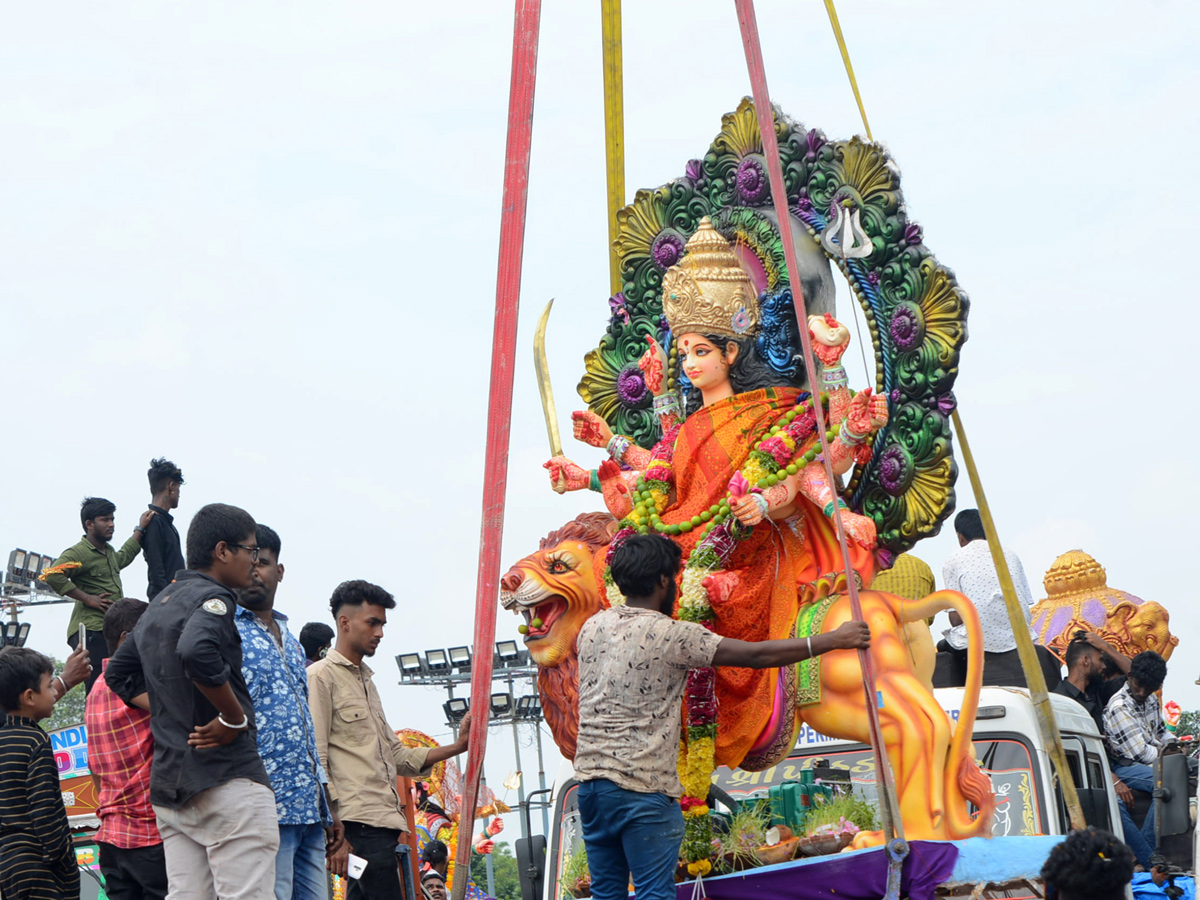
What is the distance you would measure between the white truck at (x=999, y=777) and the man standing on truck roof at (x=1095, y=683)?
1073mm

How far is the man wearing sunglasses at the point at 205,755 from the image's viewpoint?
14.3 ft

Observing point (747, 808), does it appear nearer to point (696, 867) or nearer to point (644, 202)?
point (696, 867)

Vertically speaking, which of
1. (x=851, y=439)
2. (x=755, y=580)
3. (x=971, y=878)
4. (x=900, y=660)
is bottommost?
(x=971, y=878)

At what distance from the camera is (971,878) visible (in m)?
5.22

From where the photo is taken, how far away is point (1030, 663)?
605 cm

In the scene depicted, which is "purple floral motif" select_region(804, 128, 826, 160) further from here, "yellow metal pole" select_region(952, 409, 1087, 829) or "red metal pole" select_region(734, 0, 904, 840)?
"yellow metal pole" select_region(952, 409, 1087, 829)

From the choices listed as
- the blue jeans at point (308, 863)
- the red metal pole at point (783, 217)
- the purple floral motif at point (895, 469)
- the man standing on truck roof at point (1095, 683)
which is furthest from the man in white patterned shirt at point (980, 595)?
the blue jeans at point (308, 863)

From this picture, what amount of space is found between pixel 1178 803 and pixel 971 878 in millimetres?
3151

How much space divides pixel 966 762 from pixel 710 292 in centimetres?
236

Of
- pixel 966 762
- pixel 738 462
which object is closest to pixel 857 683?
pixel 966 762

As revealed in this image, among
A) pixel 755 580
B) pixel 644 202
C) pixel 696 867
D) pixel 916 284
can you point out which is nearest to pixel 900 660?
pixel 755 580

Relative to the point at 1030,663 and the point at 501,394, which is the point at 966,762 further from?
the point at 501,394

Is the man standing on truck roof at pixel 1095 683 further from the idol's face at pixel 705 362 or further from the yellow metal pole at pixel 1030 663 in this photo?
the idol's face at pixel 705 362

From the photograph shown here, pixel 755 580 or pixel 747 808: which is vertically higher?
pixel 755 580
